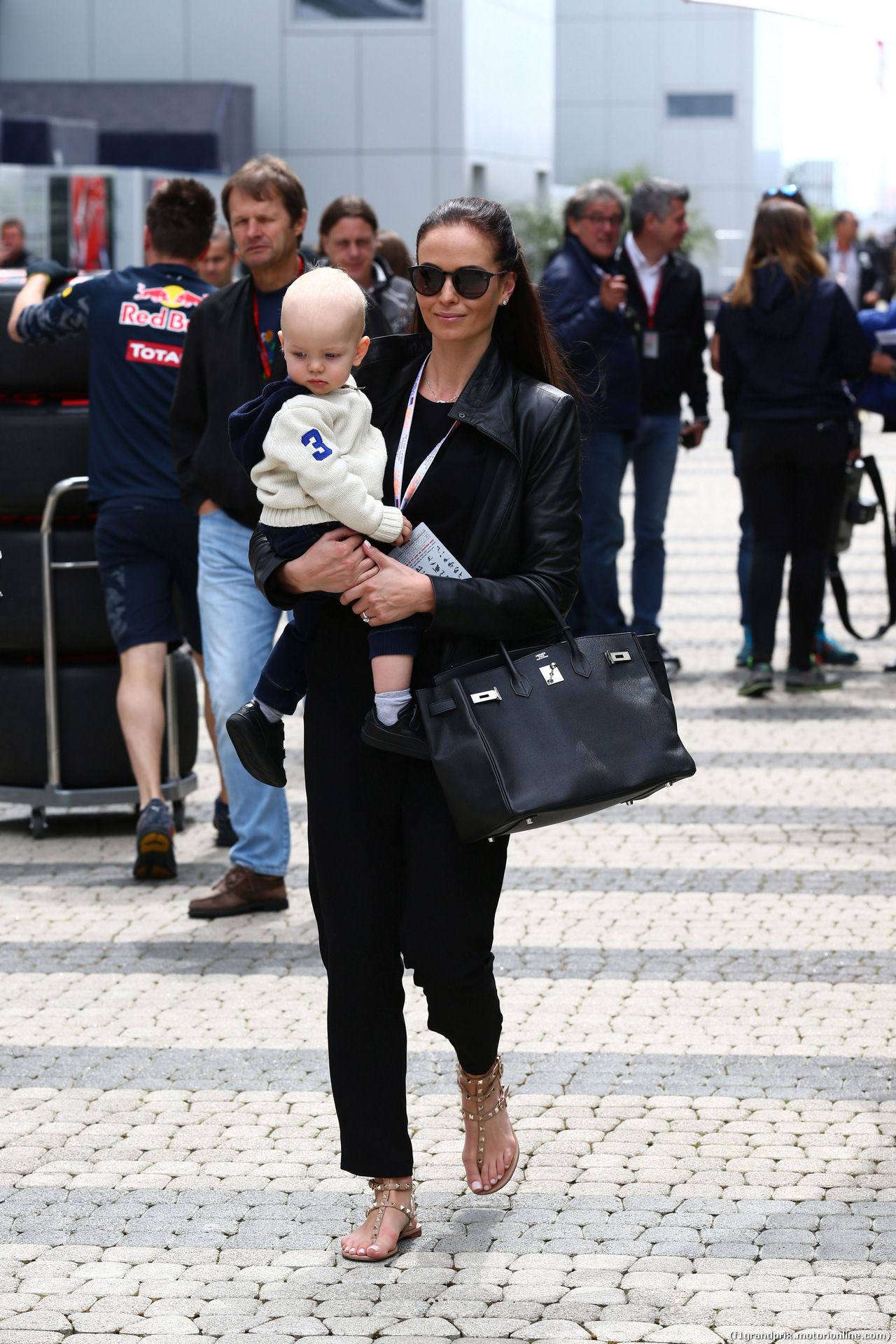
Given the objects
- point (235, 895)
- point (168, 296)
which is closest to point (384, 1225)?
point (235, 895)

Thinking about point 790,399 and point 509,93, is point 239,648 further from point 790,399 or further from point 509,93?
point 509,93

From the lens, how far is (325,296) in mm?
3379

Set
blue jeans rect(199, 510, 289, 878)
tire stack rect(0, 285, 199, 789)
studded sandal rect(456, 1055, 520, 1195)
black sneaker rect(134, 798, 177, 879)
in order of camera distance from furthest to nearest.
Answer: tire stack rect(0, 285, 199, 789)
black sneaker rect(134, 798, 177, 879)
blue jeans rect(199, 510, 289, 878)
studded sandal rect(456, 1055, 520, 1195)

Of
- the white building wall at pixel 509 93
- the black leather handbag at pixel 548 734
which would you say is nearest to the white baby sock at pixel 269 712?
the black leather handbag at pixel 548 734

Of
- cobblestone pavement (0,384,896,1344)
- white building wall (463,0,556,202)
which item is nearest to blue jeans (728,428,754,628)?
cobblestone pavement (0,384,896,1344)

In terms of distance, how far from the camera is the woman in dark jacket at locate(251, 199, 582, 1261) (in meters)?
3.54

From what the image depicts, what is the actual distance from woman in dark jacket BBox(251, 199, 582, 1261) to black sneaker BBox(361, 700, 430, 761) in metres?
0.11

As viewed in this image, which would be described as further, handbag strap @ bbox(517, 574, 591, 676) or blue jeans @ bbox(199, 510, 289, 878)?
blue jeans @ bbox(199, 510, 289, 878)

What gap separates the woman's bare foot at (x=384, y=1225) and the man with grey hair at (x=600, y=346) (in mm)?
5814

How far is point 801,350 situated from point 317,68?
23094mm

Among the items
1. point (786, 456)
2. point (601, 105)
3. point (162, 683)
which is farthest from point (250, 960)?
point (601, 105)

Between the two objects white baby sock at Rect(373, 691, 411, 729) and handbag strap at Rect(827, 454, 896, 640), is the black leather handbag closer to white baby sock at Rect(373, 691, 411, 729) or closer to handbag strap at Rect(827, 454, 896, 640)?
white baby sock at Rect(373, 691, 411, 729)

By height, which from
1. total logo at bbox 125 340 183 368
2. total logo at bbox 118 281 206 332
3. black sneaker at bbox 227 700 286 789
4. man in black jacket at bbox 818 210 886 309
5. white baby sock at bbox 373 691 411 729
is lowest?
black sneaker at bbox 227 700 286 789

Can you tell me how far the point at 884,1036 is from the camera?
4.81 metres
